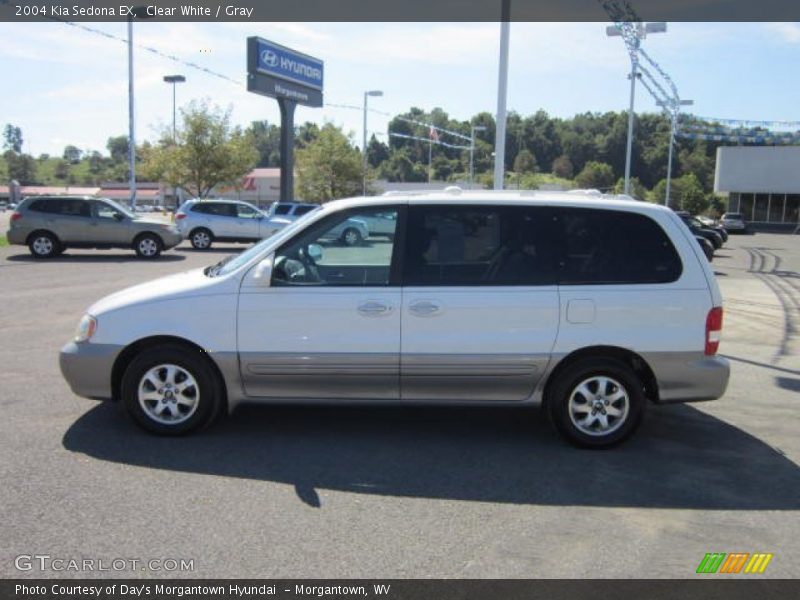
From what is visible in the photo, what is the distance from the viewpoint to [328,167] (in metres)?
48.2

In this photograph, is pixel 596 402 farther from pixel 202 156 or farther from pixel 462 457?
pixel 202 156

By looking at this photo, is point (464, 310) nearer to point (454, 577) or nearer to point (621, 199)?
point (621, 199)

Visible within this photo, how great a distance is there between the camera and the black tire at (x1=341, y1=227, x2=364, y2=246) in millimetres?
5170

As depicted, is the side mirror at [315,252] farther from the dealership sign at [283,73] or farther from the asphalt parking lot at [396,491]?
the dealership sign at [283,73]

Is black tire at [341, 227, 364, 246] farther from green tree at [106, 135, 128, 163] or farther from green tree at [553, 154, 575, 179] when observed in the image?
green tree at [106, 135, 128, 163]

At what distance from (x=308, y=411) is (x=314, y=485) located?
5.28 feet

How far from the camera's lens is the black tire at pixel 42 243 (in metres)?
19.1

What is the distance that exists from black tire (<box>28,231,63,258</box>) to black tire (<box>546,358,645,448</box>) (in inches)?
700

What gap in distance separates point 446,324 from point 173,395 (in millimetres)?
2051

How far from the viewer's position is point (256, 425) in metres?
5.55

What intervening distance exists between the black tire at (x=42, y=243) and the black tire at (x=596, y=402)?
17.8 metres

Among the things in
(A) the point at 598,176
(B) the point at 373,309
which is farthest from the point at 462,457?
(A) the point at 598,176

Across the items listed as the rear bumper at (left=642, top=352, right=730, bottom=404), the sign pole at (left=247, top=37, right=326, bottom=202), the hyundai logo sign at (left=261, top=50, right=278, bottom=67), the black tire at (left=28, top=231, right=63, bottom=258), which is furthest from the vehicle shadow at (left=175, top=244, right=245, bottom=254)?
the rear bumper at (left=642, top=352, right=730, bottom=404)

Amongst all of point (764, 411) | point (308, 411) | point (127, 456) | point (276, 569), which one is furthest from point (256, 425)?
point (764, 411)
